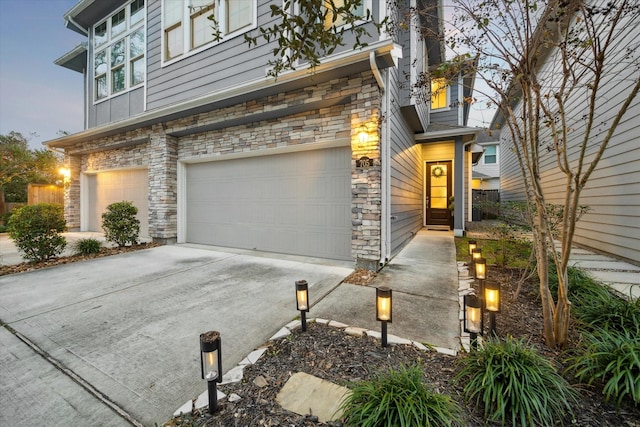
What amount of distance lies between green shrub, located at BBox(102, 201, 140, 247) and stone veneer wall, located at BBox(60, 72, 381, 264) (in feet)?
1.74

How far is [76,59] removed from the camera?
9.23m

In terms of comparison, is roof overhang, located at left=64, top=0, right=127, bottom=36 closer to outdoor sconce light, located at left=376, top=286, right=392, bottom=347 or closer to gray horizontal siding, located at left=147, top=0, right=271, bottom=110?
gray horizontal siding, located at left=147, top=0, right=271, bottom=110

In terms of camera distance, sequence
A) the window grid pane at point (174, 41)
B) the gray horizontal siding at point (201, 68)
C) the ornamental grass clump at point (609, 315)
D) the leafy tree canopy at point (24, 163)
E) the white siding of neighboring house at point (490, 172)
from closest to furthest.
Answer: the ornamental grass clump at point (609, 315), the gray horizontal siding at point (201, 68), the window grid pane at point (174, 41), the leafy tree canopy at point (24, 163), the white siding of neighboring house at point (490, 172)

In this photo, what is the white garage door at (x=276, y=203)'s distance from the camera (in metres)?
4.93

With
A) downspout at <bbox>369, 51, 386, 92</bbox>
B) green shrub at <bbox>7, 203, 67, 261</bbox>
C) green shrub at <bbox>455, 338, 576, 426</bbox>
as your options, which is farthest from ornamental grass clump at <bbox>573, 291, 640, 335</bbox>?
green shrub at <bbox>7, 203, 67, 261</bbox>

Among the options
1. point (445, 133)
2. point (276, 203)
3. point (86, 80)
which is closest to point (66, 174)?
point (86, 80)

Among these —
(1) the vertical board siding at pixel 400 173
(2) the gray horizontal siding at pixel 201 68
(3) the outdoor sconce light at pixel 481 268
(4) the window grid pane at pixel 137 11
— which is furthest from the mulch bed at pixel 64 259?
(3) the outdoor sconce light at pixel 481 268

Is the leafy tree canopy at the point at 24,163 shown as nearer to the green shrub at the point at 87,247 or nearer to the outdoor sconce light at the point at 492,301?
the green shrub at the point at 87,247

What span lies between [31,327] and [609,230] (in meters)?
8.28

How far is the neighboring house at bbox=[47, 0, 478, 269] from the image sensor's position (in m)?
4.27

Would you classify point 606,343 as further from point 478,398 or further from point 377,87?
point 377,87

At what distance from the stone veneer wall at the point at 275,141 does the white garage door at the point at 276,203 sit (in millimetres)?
385

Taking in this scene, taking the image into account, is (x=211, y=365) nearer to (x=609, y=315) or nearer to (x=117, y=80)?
(x=609, y=315)

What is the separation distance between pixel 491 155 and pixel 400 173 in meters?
14.6
